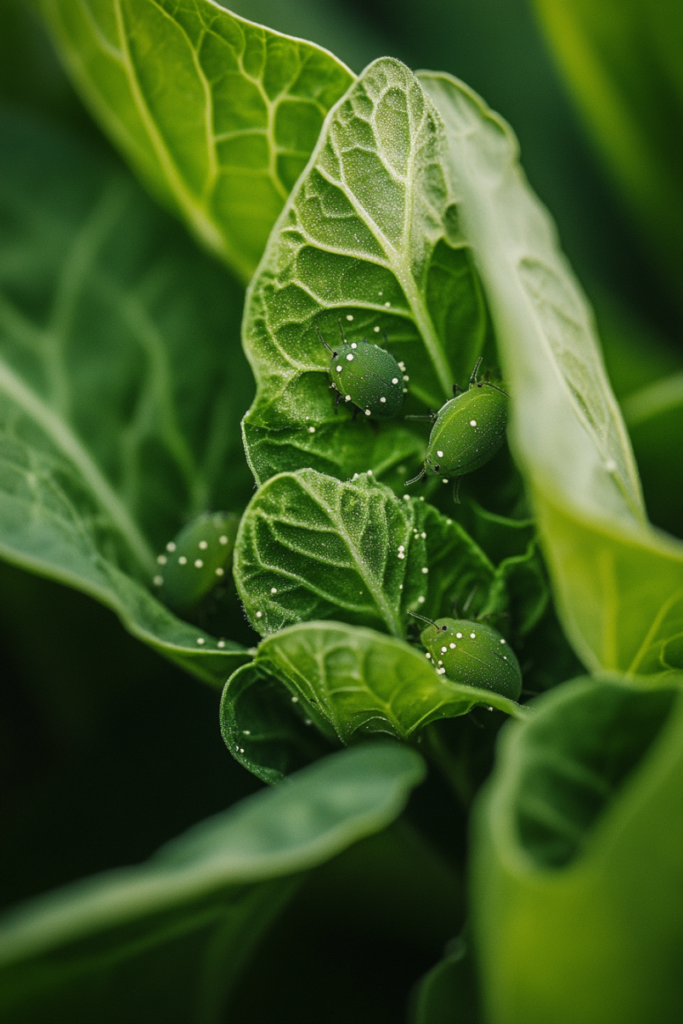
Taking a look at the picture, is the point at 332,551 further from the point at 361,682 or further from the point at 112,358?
the point at 112,358

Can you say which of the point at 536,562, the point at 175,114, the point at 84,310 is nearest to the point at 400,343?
the point at 536,562

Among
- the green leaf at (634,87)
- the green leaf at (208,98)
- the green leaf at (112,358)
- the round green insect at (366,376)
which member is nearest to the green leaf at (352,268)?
the round green insect at (366,376)

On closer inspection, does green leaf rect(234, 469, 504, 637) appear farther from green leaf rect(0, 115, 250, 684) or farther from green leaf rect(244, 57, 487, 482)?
green leaf rect(0, 115, 250, 684)

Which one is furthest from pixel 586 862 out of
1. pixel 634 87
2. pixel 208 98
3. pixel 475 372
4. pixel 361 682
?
pixel 634 87

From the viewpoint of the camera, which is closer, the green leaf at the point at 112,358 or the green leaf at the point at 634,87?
the green leaf at the point at 112,358

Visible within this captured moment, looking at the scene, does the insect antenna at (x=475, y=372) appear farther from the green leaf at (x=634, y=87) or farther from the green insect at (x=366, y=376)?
the green leaf at (x=634, y=87)

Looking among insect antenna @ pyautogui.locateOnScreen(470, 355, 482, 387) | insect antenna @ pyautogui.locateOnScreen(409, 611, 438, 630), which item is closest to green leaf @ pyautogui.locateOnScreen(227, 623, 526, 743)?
insect antenna @ pyautogui.locateOnScreen(409, 611, 438, 630)
